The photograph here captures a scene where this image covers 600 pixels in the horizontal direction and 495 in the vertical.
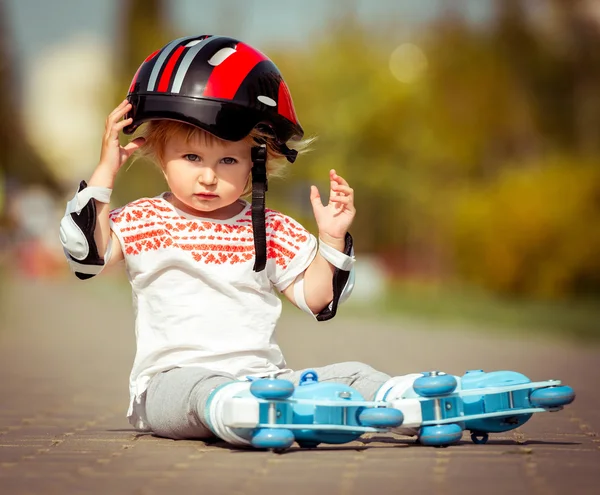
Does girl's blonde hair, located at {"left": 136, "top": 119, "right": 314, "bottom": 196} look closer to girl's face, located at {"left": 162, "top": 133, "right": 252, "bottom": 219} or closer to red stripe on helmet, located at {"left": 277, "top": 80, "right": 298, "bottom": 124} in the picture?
girl's face, located at {"left": 162, "top": 133, "right": 252, "bottom": 219}

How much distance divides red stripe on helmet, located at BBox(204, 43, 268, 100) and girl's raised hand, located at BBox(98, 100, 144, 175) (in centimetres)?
36

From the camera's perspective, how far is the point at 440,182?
1196 inches

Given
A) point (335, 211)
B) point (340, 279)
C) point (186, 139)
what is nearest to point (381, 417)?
point (340, 279)

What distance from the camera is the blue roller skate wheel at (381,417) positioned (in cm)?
406

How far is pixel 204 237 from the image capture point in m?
4.84

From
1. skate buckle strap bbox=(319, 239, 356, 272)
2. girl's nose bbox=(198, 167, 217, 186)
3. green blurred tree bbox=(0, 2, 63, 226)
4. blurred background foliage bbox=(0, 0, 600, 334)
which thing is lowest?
skate buckle strap bbox=(319, 239, 356, 272)

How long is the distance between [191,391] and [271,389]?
582 millimetres

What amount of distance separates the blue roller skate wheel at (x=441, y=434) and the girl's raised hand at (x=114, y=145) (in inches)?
62.5

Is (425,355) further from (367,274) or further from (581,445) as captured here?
(367,274)

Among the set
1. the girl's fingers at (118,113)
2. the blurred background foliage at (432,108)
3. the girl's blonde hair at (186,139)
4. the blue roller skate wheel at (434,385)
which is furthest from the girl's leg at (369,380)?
the blurred background foliage at (432,108)

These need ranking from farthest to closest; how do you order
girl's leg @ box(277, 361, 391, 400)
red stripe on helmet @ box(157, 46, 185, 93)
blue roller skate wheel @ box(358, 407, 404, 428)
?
red stripe on helmet @ box(157, 46, 185, 93) < girl's leg @ box(277, 361, 391, 400) < blue roller skate wheel @ box(358, 407, 404, 428)

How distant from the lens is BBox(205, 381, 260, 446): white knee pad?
4.00m

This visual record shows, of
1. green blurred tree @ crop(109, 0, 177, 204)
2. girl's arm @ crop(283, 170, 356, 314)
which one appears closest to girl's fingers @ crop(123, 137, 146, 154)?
girl's arm @ crop(283, 170, 356, 314)

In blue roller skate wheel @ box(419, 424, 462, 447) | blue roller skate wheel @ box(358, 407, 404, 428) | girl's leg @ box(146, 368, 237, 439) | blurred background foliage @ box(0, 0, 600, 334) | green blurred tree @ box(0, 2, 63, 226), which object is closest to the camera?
blue roller skate wheel @ box(358, 407, 404, 428)
